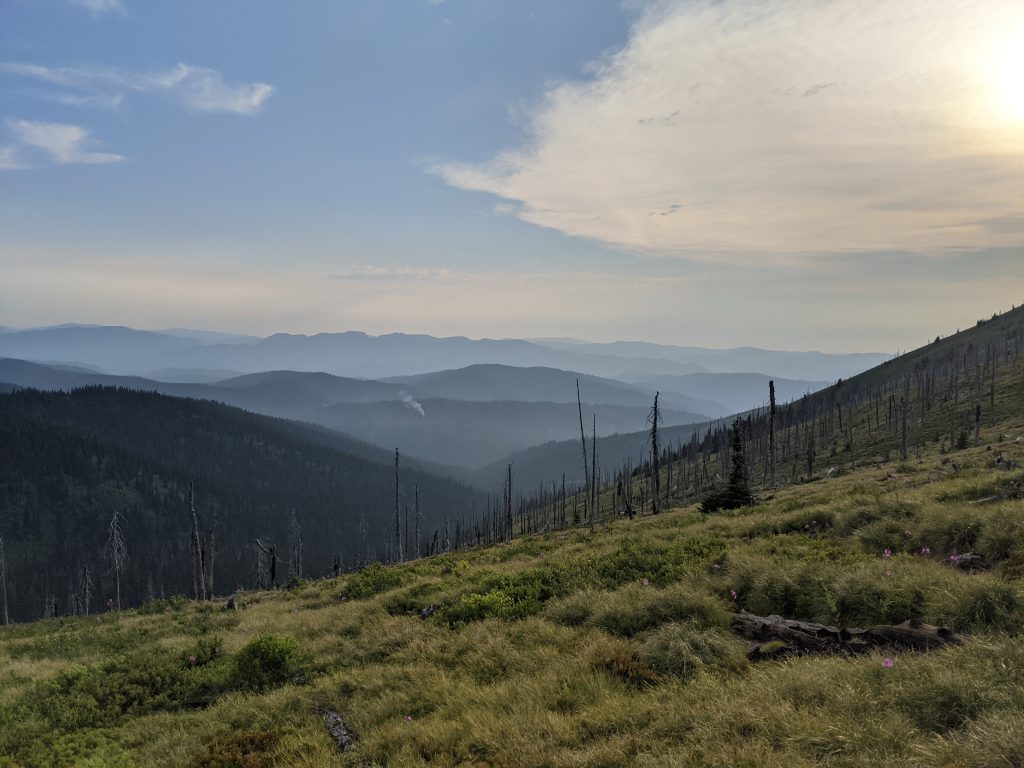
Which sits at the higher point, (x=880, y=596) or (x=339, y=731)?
(x=880, y=596)

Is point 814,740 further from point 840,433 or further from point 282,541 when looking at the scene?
point 282,541

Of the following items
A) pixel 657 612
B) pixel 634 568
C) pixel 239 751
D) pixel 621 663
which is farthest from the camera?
pixel 634 568

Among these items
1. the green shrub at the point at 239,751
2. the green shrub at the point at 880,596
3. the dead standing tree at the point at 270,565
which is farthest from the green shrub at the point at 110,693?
the dead standing tree at the point at 270,565

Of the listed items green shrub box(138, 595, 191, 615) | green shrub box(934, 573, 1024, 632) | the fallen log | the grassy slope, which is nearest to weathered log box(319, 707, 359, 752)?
the grassy slope

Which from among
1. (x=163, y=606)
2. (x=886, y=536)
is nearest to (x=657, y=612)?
(x=886, y=536)

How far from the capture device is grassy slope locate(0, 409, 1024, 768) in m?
5.70

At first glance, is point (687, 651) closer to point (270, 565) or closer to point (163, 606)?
point (163, 606)

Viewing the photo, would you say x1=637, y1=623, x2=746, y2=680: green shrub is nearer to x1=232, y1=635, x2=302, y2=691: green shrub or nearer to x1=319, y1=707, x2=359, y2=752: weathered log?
x1=319, y1=707, x2=359, y2=752: weathered log

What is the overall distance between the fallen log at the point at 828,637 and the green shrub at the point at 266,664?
34.2 feet

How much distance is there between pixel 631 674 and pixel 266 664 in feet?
30.0

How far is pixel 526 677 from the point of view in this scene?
353 inches

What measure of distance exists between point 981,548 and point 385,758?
13001 millimetres

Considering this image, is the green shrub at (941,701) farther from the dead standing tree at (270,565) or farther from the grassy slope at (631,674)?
the dead standing tree at (270,565)

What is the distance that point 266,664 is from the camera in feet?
39.6
